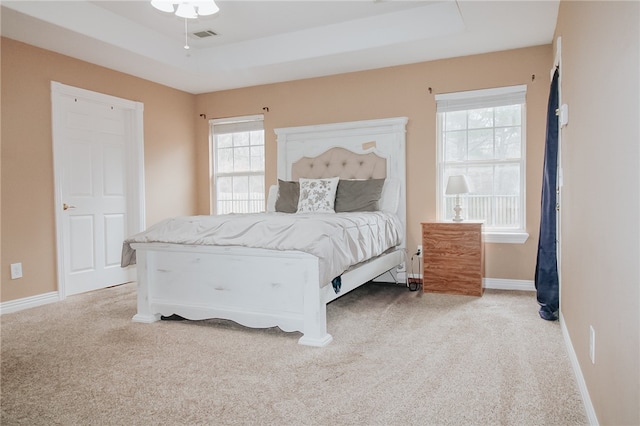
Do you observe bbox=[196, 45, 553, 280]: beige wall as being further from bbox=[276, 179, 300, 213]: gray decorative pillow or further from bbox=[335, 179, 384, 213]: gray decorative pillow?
bbox=[276, 179, 300, 213]: gray decorative pillow

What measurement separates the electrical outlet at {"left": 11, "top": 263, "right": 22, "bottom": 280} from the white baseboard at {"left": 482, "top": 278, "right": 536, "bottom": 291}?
14.0 ft

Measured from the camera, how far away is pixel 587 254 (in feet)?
6.35

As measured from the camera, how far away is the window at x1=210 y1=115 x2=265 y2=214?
577 centimetres

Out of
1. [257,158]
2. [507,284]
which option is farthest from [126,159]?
[507,284]

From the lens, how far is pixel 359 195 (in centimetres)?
452

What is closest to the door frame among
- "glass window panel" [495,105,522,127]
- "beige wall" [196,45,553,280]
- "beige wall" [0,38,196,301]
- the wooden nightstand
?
"beige wall" [0,38,196,301]

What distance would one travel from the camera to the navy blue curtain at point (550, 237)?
3322 millimetres

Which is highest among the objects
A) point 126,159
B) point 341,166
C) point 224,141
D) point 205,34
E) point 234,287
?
point 205,34

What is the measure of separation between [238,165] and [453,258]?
304 centimetres

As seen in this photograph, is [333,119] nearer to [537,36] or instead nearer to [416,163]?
[416,163]

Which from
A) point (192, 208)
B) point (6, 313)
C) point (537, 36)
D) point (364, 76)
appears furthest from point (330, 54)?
point (6, 313)

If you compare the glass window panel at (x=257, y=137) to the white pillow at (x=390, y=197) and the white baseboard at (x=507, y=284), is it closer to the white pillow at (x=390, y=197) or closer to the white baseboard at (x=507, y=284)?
the white pillow at (x=390, y=197)

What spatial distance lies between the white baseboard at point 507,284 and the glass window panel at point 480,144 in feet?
4.02

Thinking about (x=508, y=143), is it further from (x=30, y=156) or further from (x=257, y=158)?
(x=30, y=156)
